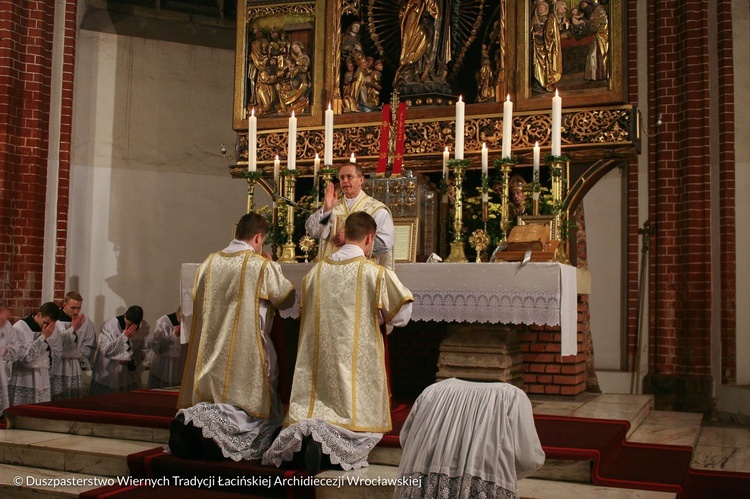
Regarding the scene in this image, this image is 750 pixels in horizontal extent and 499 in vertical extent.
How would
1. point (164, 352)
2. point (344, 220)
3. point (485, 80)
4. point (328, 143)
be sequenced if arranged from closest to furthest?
point (344, 220), point (328, 143), point (485, 80), point (164, 352)

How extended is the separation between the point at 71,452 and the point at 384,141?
152 inches

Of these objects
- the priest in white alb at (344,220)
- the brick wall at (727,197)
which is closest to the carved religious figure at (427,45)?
the priest in white alb at (344,220)

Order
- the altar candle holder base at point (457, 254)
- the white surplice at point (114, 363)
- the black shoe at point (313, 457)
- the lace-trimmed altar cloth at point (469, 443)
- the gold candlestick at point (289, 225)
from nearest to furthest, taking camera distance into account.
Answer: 1. the lace-trimmed altar cloth at point (469, 443)
2. the black shoe at point (313, 457)
3. the altar candle holder base at point (457, 254)
4. the gold candlestick at point (289, 225)
5. the white surplice at point (114, 363)

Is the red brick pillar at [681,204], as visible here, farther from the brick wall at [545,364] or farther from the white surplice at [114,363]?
the white surplice at [114,363]

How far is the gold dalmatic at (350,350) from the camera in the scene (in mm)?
5039

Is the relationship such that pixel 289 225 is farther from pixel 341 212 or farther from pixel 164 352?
pixel 164 352

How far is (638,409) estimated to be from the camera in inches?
269

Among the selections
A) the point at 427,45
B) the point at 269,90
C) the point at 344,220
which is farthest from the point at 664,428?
the point at 269,90

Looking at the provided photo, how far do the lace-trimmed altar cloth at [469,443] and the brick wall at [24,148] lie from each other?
7540mm

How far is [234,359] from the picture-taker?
5.34 meters

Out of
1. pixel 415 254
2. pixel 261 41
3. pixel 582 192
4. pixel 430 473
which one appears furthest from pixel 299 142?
pixel 430 473

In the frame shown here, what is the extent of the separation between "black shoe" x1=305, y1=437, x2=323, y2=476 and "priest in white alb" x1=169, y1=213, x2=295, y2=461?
0.51m

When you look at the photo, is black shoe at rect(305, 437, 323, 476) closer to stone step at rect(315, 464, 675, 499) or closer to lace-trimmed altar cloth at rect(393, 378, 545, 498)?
stone step at rect(315, 464, 675, 499)

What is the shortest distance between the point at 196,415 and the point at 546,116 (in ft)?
14.1
